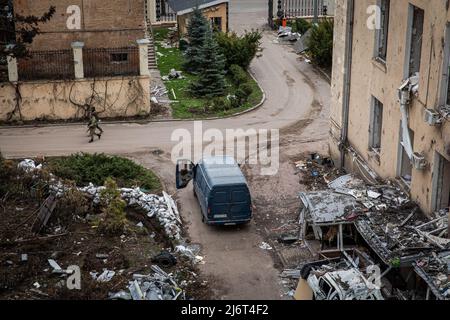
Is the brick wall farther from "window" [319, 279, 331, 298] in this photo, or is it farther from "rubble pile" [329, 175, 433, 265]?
"window" [319, 279, 331, 298]

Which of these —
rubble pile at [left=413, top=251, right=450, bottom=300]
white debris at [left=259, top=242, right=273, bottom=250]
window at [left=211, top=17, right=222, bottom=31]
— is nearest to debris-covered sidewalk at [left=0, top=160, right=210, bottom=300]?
white debris at [left=259, top=242, right=273, bottom=250]

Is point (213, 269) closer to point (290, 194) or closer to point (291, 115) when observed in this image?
point (290, 194)

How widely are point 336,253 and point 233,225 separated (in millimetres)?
4241

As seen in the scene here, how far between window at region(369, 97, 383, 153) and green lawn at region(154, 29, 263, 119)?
1108 centimetres

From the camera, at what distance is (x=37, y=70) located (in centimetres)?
3588

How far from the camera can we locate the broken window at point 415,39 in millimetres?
22125

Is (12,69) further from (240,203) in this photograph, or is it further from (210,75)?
(240,203)

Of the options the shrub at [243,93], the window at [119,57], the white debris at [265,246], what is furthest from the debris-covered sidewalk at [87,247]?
the shrub at [243,93]

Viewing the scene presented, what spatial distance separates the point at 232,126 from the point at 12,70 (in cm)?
→ 1009

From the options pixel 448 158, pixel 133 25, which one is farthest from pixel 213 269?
pixel 133 25

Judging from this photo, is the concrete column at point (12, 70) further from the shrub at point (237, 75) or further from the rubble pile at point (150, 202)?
the shrub at point (237, 75)

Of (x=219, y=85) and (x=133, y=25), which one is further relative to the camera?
(x=219, y=85)

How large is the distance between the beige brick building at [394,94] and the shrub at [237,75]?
1072 cm
